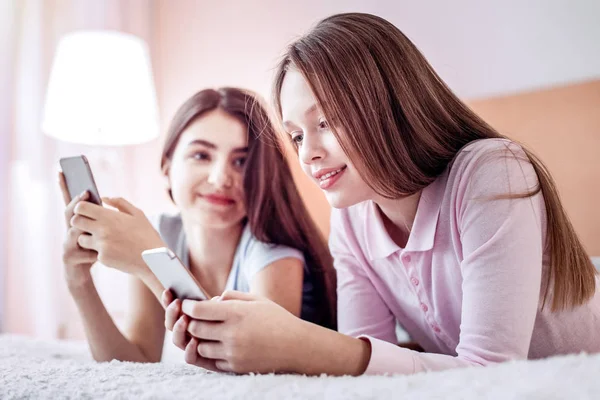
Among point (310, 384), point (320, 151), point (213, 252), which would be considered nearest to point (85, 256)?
point (213, 252)

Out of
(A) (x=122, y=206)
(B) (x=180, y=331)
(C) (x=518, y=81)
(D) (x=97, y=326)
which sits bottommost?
(D) (x=97, y=326)

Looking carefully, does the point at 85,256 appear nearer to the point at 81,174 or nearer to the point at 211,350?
the point at 81,174

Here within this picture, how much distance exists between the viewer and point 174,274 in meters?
0.69

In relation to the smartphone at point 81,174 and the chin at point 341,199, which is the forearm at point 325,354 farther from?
the smartphone at point 81,174

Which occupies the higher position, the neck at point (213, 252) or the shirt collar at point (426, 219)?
the shirt collar at point (426, 219)

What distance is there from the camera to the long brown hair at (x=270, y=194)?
1109 millimetres

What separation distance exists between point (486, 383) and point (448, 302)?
1.11ft

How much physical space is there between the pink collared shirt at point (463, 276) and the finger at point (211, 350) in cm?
16

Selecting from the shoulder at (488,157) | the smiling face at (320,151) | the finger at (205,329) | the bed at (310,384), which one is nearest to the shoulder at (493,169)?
the shoulder at (488,157)

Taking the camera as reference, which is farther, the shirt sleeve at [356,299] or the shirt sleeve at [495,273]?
the shirt sleeve at [356,299]

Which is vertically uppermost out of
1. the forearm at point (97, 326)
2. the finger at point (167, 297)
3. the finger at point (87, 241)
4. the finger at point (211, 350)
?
the finger at point (87, 241)

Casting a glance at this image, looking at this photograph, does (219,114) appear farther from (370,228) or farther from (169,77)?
(169,77)

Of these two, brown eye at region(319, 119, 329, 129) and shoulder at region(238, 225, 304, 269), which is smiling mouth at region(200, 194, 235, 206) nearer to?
shoulder at region(238, 225, 304, 269)

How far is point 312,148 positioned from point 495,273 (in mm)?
272
